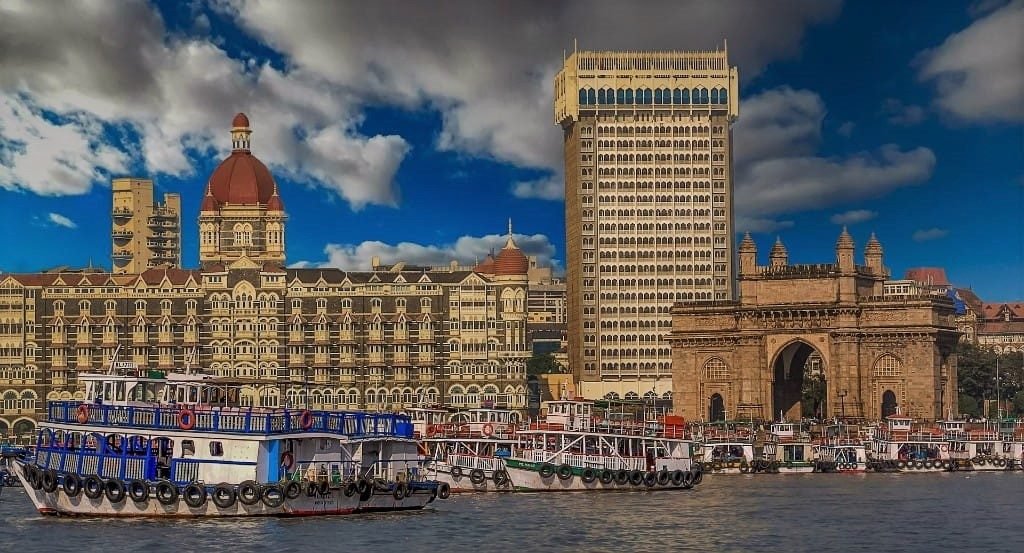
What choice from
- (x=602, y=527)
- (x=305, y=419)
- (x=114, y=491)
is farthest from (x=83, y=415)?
(x=602, y=527)

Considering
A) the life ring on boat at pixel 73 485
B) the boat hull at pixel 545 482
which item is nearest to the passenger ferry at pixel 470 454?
the boat hull at pixel 545 482

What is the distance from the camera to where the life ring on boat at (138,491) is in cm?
9500

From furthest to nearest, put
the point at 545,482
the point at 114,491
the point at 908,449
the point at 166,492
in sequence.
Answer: the point at 908,449, the point at 545,482, the point at 166,492, the point at 114,491

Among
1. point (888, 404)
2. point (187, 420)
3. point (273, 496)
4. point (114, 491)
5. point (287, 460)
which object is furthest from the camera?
point (888, 404)

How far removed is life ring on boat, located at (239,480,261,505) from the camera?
95.7 metres

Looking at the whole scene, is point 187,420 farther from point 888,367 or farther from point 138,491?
point 888,367

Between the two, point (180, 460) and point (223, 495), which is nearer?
point (223, 495)

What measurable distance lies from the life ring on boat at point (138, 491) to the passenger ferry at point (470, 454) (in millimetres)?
30194

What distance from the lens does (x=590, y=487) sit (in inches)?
4995

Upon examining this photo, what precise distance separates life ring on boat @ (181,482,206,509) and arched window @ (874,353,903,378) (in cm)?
11095

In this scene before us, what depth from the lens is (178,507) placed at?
314 ft

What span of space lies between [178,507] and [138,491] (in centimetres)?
220

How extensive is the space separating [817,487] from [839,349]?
Answer: 61863 millimetres

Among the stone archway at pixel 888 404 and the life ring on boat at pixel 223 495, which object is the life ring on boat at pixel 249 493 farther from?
the stone archway at pixel 888 404
